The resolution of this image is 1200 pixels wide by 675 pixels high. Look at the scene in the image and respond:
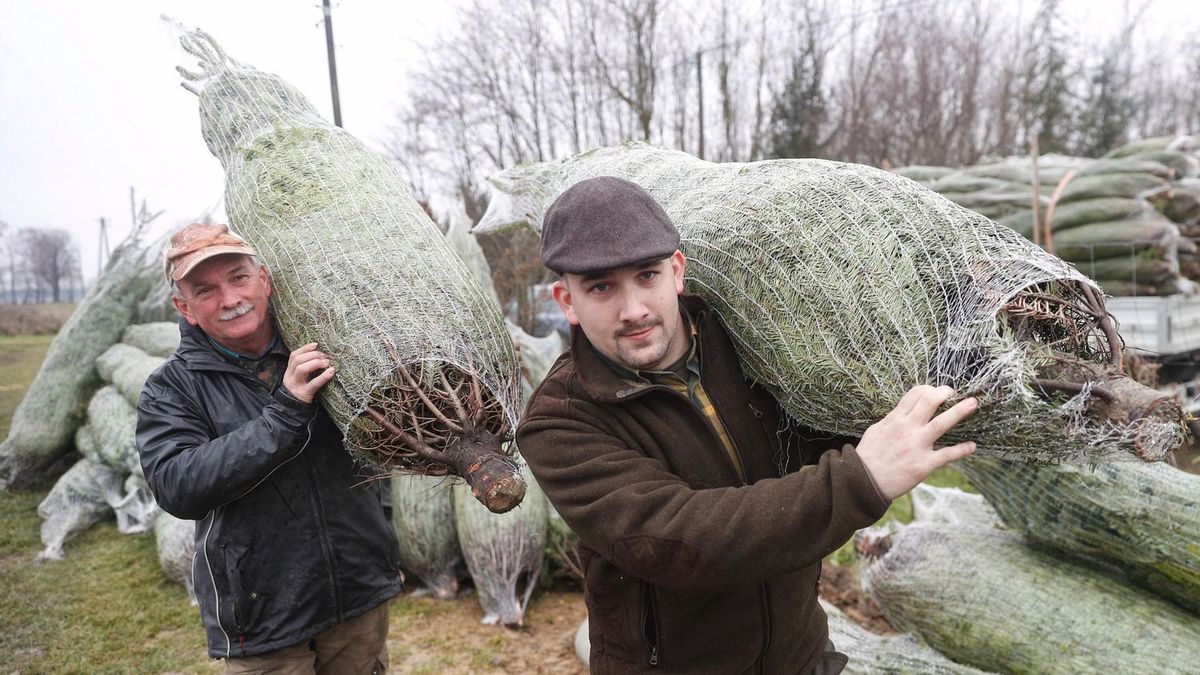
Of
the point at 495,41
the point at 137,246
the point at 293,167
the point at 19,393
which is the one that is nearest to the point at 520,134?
the point at 495,41

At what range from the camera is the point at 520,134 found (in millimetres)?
14789

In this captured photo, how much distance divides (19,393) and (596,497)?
6.43m

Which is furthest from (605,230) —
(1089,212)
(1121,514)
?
(1089,212)

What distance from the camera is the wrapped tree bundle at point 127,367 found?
5.78m

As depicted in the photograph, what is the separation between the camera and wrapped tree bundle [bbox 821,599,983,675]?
9.11ft

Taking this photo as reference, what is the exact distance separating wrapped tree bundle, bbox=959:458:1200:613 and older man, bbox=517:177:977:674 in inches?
55.2

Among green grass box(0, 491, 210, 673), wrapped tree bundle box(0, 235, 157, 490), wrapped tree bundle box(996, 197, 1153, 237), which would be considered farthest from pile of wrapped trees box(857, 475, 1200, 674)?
wrapped tree bundle box(0, 235, 157, 490)

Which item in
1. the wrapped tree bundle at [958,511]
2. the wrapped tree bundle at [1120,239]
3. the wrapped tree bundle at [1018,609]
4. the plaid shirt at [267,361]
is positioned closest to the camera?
the plaid shirt at [267,361]

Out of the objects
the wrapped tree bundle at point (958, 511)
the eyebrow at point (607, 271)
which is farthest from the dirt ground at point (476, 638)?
the eyebrow at point (607, 271)

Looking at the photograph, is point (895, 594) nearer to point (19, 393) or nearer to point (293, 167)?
point (293, 167)

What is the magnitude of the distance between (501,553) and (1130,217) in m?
5.40

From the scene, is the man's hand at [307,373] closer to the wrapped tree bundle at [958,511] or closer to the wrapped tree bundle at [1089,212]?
the wrapped tree bundle at [958,511]

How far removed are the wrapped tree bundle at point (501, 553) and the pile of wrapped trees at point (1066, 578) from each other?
207 cm

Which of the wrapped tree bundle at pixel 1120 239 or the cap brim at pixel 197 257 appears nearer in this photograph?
the cap brim at pixel 197 257
